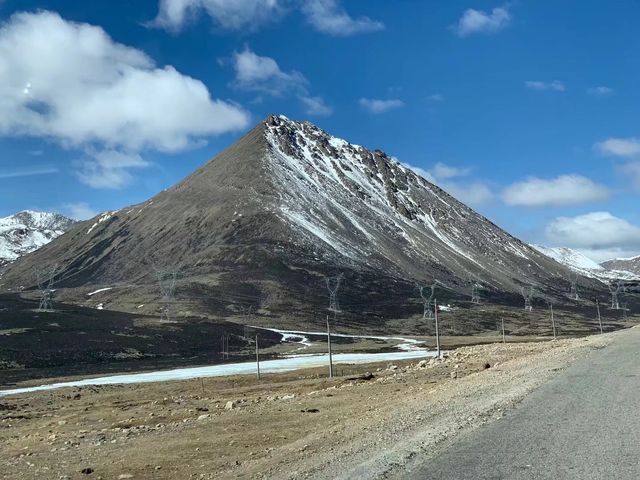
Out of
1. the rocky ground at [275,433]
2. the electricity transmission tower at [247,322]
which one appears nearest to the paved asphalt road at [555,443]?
the rocky ground at [275,433]

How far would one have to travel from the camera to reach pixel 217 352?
12062 cm

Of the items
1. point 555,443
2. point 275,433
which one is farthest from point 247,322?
point 555,443

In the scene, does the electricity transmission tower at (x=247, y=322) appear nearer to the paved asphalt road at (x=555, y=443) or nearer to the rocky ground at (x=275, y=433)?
the rocky ground at (x=275, y=433)

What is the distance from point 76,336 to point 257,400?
94.2 m

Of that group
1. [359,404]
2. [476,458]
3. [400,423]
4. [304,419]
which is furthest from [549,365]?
[476,458]

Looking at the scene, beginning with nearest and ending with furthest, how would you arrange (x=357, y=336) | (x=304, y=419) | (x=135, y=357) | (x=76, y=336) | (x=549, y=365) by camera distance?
(x=304, y=419)
(x=549, y=365)
(x=135, y=357)
(x=76, y=336)
(x=357, y=336)

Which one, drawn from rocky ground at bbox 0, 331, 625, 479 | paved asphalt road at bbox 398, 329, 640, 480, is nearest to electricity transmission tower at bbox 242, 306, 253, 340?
rocky ground at bbox 0, 331, 625, 479

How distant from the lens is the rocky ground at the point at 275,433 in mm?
14523

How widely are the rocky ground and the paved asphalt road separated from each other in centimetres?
73

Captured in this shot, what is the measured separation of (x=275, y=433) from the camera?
2123 centimetres

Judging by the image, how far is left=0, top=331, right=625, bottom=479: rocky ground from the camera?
14523mm

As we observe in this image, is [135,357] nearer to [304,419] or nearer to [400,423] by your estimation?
[304,419]

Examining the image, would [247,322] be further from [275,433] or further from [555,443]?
[555,443]

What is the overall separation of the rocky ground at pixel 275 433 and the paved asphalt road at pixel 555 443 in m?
0.73
